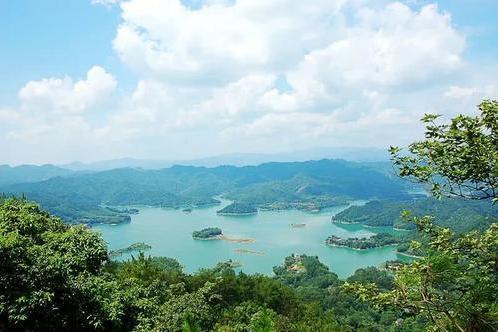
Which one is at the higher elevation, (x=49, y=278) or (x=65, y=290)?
(x=49, y=278)

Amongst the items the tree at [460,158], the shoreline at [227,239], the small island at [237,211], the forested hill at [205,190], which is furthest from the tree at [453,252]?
the forested hill at [205,190]

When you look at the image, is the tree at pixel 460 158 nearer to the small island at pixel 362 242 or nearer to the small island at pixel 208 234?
the small island at pixel 362 242

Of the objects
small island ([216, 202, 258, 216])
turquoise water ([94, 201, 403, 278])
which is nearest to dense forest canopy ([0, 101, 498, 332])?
turquoise water ([94, 201, 403, 278])

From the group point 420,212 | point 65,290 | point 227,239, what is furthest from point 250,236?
point 65,290

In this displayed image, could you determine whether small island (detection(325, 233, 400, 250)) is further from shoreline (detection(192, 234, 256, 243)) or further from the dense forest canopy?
the dense forest canopy

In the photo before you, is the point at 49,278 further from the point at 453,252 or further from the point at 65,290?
the point at 453,252

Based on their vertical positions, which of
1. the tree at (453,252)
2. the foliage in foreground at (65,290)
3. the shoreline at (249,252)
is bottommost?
the shoreline at (249,252)
